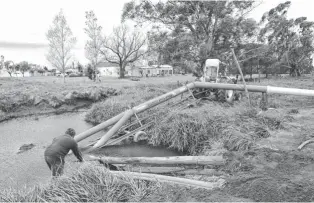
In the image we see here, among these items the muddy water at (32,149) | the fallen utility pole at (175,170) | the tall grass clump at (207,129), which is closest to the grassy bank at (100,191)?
the muddy water at (32,149)

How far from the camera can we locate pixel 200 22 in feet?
77.4

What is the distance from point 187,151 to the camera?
30.4ft

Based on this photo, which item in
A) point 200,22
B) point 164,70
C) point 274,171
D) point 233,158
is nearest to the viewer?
point 274,171

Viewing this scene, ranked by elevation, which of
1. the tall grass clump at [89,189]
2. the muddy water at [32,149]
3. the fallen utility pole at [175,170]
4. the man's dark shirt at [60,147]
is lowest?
the muddy water at [32,149]

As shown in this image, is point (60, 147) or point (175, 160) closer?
point (60, 147)

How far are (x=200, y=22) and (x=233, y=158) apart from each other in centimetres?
1955

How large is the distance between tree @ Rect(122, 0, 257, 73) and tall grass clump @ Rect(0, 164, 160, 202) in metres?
19.0

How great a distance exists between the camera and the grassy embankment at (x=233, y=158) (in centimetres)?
467

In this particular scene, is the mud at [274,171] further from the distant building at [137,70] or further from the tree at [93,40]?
the distant building at [137,70]

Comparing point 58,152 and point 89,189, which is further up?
point 58,152

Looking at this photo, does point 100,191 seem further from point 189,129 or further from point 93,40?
point 93,40

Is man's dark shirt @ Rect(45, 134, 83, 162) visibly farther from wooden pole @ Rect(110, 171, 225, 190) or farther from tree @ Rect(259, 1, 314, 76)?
tree @ Rect(259, 1, 314, 76)

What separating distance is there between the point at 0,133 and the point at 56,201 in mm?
10016

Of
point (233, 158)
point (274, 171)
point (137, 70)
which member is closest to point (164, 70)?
point (137, 70)
